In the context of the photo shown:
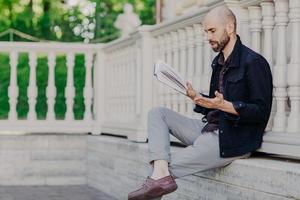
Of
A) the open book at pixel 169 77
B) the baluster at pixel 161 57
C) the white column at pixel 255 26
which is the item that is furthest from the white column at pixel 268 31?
the baluster at pixel 161 57

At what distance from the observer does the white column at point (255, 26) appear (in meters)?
4.91

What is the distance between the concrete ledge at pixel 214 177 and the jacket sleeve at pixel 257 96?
0.28 metres

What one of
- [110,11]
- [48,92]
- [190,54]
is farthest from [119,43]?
[110,11]

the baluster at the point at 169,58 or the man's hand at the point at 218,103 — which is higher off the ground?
the baluster at the point at 169,58

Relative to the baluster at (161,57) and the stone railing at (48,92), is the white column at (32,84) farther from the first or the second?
the baluster at (161,57)

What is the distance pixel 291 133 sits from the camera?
4473mm

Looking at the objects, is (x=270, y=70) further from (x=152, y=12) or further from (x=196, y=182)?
(x=152, y=12)

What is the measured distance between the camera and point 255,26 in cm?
491

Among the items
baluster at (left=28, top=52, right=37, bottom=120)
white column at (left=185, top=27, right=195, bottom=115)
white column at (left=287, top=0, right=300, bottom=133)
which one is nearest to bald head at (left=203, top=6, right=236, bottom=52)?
white column at (left=287, top=0, right=300, bottom=133)

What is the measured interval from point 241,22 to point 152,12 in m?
24.6

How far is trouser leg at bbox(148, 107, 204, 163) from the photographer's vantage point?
4.77 meters

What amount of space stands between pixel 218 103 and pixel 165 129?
2.25ft

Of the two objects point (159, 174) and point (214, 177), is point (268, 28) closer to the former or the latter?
point (214, 177)

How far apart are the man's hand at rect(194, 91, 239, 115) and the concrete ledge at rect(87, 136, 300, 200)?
1.19ft
